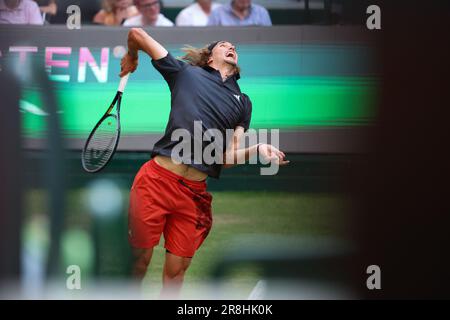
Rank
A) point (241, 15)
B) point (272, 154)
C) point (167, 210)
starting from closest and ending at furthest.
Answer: point (272, 154) < point (167, 210) < point (241, 15)

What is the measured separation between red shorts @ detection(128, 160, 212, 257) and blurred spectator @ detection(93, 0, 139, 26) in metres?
1.47

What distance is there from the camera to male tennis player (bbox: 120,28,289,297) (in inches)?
215

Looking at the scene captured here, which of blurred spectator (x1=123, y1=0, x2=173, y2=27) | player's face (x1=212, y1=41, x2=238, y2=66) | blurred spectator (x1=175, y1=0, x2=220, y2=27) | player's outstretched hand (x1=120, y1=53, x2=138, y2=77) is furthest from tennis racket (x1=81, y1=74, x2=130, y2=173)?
blurred spectator (x1=175, y1=0, x2=220, y2=27)

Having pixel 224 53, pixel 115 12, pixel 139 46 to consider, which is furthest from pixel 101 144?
pixel 115 12

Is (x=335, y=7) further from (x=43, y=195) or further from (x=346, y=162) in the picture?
(x=43, y=195)

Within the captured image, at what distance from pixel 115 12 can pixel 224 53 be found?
1309mm

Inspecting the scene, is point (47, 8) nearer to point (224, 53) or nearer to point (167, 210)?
point (224, 53)

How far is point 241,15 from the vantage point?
657 centimetres

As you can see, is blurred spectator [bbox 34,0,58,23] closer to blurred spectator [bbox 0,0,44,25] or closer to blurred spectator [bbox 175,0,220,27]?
blurred spectator [bbox 0,0,44,25]

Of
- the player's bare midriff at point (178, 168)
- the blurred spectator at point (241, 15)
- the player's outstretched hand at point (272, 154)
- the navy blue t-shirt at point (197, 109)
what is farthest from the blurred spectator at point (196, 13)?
the player's outstretched hand at point (272, 154)

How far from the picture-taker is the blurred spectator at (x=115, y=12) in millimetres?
6629

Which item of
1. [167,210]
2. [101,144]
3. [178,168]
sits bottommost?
[167,210]

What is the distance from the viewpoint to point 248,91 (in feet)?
21.5
